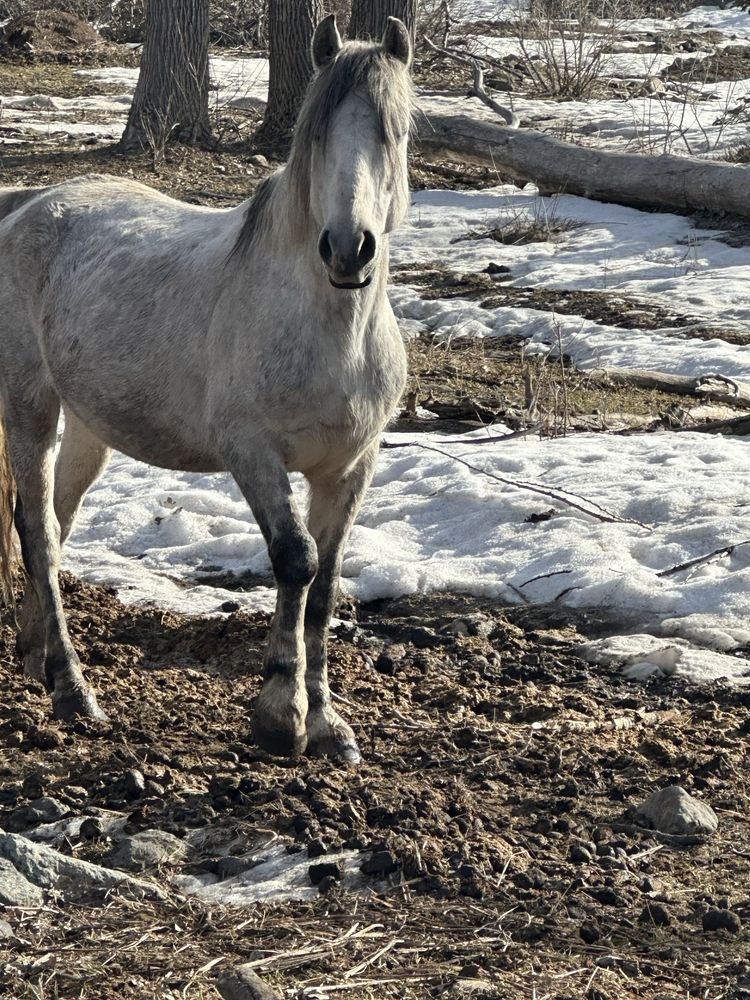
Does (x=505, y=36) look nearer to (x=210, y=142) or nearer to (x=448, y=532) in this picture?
(x=210, y=142)

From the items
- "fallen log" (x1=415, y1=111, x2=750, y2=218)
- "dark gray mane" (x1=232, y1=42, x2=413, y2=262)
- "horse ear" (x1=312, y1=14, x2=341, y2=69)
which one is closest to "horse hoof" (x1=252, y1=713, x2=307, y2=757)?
"dark gray mane" (x1=232, y1=42, x2=413, y2=262)

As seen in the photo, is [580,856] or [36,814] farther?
[36,814]

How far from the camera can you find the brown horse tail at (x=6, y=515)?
5.20 m

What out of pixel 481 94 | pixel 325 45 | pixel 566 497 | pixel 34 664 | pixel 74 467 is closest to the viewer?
pixel 325 45

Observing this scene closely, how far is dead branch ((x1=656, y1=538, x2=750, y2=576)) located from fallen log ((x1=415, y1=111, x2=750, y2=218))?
21.4 feet

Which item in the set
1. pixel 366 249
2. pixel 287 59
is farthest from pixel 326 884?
pixel 287 59

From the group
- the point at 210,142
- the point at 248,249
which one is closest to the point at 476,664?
the point at 248,249

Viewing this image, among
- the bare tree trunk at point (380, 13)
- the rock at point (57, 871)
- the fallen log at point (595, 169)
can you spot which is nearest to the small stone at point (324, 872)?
the rock at point (57, 871)

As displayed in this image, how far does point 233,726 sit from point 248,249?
161 centimetres

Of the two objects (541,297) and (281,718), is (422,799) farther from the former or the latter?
(541,297)

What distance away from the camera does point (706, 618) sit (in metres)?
5.33

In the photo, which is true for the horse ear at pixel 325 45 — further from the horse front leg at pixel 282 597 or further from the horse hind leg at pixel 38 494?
the horse hind leg at pixel 38 494

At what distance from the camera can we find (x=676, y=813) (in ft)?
12.1

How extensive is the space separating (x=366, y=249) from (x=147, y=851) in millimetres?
1725
